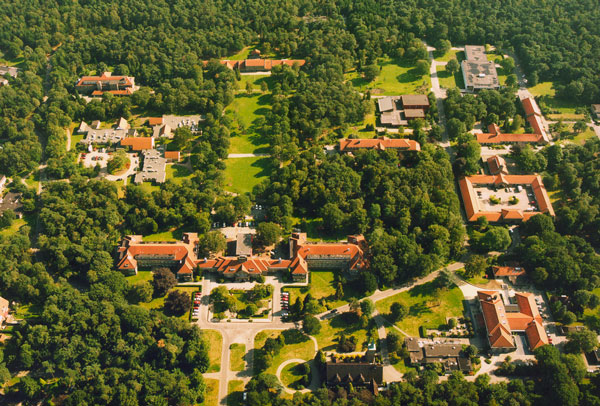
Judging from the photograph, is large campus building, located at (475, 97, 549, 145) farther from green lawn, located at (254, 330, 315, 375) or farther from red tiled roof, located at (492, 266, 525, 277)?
green lawn, located at (254, 330, 315, 375)

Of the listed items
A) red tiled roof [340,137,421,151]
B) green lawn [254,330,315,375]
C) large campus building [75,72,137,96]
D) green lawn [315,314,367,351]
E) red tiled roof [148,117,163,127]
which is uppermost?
large campus building [75,72,137,96]

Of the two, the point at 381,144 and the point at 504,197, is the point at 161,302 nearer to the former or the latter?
the point at 381,144

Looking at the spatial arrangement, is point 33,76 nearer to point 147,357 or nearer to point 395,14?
point 147,357

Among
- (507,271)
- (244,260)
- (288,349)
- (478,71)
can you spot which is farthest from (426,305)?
(478,71)

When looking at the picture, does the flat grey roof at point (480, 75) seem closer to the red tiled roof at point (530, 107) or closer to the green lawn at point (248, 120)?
the red tiled roof at point (530, 107)

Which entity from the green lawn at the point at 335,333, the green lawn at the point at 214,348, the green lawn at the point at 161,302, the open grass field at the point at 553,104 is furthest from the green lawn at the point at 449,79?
the green lawn at the point at 214,348

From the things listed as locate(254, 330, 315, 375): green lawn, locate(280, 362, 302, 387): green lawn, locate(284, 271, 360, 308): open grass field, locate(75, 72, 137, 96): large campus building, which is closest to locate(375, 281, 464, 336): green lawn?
locate(284, 271, 360, 308): open grass field

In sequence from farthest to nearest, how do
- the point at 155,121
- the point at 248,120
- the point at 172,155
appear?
the point at 248,120, the point at 155,121, the point at 172,155
